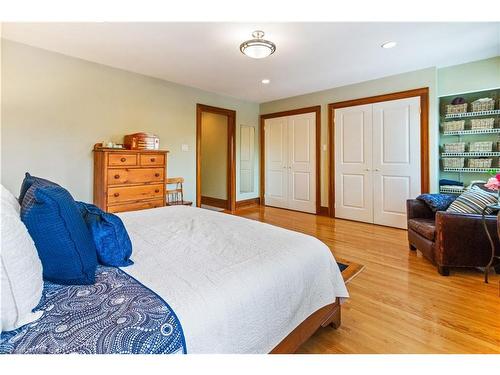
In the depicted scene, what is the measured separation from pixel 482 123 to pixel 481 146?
30 cm

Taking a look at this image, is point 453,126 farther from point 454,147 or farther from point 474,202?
point 474,202

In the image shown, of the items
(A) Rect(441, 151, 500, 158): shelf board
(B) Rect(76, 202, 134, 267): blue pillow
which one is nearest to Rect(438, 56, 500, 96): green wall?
(A) Rect(441, 151, 500, 158): shelf board

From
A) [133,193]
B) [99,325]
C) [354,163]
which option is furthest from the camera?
[354,163]

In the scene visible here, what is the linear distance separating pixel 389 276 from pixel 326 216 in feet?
8.48

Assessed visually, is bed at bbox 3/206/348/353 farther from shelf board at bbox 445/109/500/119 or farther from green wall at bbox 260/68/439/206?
shelf board at bbox 445/109/500/119

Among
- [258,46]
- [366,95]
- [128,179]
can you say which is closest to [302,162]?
[366,95]

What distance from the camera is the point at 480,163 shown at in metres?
3.45

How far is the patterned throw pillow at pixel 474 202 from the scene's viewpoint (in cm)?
245

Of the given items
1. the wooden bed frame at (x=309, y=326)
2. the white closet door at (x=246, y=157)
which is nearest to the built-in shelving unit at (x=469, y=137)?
the wooden bed frame at (x=309, y=326)

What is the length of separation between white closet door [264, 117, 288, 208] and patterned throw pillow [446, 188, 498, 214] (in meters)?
3.31

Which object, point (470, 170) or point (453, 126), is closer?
point (470, 170)

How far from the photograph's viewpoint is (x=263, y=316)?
40.5 inches
